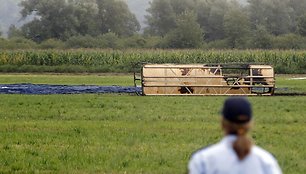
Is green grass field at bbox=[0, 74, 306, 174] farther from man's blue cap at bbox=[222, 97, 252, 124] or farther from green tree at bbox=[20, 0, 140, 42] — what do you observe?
green tree at bbox=[20, 0, 140, 42]

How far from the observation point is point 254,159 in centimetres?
411

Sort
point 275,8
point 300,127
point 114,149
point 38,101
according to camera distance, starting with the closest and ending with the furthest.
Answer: point 114,149 < point 300,127 < point 38,101 < point 275,8

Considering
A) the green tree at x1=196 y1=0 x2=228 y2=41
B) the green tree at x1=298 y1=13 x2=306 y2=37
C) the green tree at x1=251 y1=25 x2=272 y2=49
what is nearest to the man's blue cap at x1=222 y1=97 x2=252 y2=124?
the green tree at x1=251 y1=25 x2=272 y2=49

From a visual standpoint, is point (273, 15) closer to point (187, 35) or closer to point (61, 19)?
point (187, 35)

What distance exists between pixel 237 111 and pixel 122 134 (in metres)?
11.1

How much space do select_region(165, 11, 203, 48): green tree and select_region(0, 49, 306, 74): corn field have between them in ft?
71.4

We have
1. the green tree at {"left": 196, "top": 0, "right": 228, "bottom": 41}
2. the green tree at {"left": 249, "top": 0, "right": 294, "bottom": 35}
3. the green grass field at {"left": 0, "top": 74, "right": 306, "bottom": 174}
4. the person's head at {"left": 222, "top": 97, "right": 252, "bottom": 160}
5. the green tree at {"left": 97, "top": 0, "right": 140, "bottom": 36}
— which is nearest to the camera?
the person's head at {"left": 222, "top": 97, "right": 252, "bottom": 160}

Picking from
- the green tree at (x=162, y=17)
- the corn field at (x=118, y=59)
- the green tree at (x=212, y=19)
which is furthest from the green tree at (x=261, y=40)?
the green tree at (x=162, y=17)

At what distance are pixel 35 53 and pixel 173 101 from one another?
3591cm

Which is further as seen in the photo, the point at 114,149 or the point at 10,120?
the point at 10,120

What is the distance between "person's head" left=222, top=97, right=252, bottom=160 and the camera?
3.98 meters

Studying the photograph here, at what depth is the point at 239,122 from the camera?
4055mm

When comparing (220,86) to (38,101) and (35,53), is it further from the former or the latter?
(35,53)

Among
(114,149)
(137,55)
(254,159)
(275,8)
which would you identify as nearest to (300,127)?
(114,149)
